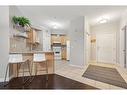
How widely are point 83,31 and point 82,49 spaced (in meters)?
0.91

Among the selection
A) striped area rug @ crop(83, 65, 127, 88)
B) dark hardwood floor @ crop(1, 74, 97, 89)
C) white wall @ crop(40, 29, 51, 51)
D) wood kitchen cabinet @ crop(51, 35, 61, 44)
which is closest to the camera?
dark hardwood floor @ crop(1, 74, 97, 89)

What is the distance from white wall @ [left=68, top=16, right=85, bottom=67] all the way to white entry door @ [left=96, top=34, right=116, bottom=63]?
8.40ft

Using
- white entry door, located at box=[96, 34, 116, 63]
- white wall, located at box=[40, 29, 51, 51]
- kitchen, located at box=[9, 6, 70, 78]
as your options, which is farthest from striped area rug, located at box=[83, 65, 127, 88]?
white wall, located at box=[40, 29, 51, 51]

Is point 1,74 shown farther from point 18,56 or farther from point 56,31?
point 56,31

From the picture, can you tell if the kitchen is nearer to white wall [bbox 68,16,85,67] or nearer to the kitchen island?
the kitchen island

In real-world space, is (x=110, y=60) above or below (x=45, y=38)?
below

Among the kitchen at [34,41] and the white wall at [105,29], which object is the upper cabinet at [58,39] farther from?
the white wall at [105,29]

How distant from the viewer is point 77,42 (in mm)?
6426

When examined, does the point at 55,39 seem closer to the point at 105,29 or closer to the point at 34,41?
the point at 34,41

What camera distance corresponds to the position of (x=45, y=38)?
878 centimetres

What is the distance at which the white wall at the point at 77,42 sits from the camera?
6203mm

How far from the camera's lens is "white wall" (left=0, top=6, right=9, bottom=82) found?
367 cm

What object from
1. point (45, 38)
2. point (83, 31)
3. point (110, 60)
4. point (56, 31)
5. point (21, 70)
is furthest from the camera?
point (56, 31)
